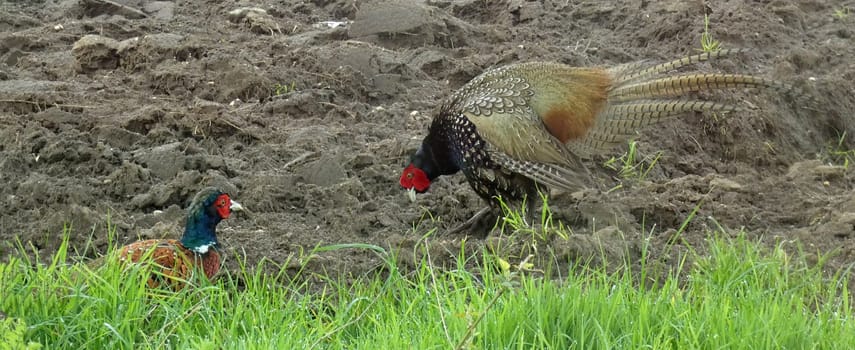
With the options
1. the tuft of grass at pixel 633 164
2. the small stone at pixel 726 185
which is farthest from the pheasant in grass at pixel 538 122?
the small stone at pixel 726 185

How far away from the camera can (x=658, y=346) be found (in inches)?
138

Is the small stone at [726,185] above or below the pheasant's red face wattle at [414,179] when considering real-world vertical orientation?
below

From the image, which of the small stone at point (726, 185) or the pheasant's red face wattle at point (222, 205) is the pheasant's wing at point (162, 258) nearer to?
the pheasant's red face wattle at point (222, 205)

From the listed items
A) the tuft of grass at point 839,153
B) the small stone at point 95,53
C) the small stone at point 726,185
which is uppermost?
the small stone at point 726,185

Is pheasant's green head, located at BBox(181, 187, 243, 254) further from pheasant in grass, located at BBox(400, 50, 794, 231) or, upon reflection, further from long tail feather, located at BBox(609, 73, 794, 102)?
long tail feather, located at BBox(609, 73, 794, 102)

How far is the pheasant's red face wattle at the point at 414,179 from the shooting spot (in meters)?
5.32

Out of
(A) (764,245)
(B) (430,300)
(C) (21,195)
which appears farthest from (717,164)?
(C) (21,195)

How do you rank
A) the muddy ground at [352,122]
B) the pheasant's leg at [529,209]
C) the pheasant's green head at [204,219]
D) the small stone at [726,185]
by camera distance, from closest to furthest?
1. the pheasant's green head at [204,219]
2. the muddy ground at [352,122]
3. the pheasant's leg at [529,209]
4. the small stone at [726,185]

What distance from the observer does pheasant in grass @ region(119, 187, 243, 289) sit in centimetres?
419

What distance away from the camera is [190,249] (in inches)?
171

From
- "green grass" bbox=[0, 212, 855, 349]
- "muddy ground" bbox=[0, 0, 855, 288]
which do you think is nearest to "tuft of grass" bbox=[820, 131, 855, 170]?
"muddy ground" bbox=[0, 0, 855, 288]

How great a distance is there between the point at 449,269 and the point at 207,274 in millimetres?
984

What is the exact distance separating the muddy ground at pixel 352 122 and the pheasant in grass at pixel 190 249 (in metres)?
0.28

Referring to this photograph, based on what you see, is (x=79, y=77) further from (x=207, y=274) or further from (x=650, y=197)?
(x=650, y=197)
